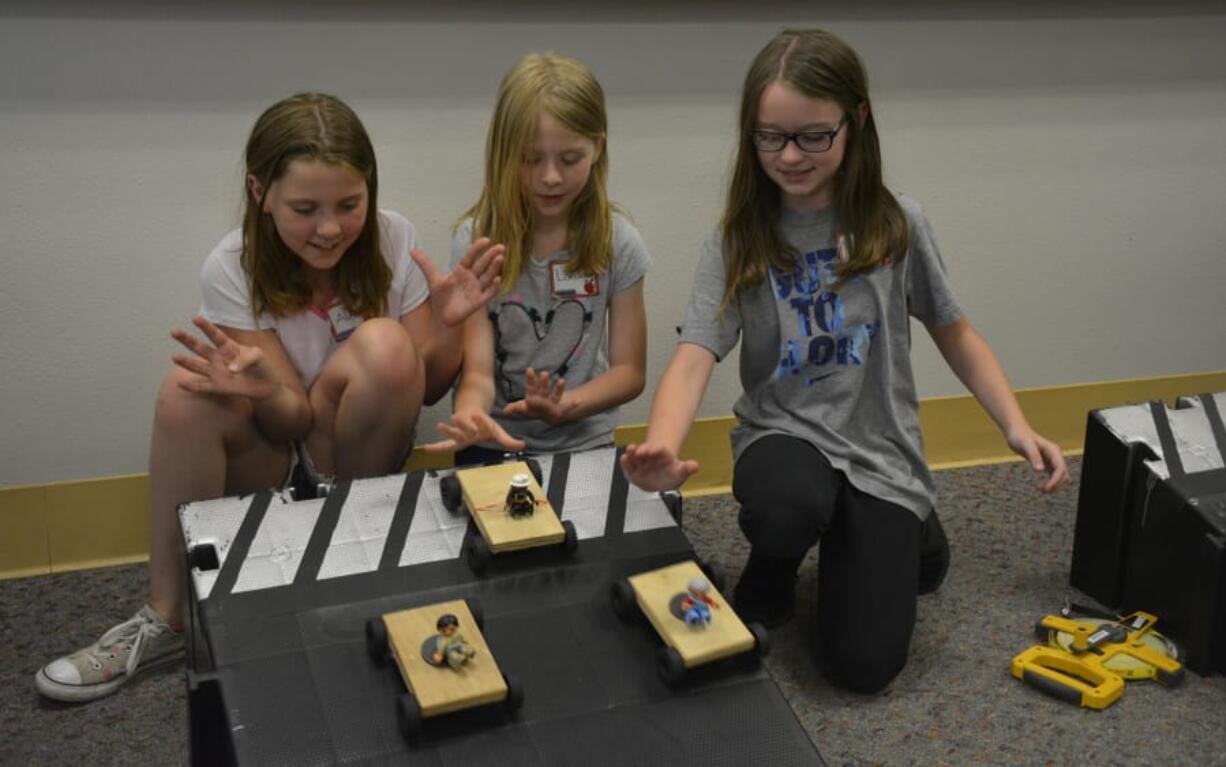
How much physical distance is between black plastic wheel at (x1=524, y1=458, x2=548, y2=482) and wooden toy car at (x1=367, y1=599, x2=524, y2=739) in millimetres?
255

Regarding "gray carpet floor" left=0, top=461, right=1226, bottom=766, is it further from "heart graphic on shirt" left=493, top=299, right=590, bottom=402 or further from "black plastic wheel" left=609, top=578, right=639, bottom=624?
"heart graphic on shirt" left=493, top=299, right=590, bottom=402

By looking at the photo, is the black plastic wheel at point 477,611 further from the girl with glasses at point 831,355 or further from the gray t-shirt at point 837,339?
the gray t-shirt at point 837,339

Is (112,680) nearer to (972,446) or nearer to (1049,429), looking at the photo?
(972,446)

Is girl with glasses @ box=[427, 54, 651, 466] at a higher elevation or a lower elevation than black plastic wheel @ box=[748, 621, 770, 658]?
higher

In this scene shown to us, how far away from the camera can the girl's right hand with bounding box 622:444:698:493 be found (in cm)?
135

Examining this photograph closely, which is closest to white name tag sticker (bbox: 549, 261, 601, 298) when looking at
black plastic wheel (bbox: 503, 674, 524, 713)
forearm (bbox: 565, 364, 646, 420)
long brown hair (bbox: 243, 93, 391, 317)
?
forearm (bbox: 565, 364, 646, 420)

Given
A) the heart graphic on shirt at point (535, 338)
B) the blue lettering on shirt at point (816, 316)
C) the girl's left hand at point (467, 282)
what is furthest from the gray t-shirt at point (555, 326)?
the blue lettering on shirt at point (816, 316)

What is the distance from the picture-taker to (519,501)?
1351 millimetres

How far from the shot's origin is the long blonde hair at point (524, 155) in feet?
5.10

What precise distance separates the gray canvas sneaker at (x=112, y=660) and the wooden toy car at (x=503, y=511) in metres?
0.40


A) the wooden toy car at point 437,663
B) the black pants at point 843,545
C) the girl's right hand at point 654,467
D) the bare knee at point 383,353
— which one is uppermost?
the bare knee at point 383,353

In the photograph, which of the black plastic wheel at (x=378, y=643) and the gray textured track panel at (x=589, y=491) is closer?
the black plastic wheel at (x=378, y=643)

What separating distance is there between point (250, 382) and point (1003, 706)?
2.98 ft

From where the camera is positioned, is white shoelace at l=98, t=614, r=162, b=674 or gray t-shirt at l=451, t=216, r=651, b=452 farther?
gray t-shirt at l=451, t=216, r=651, b=452
